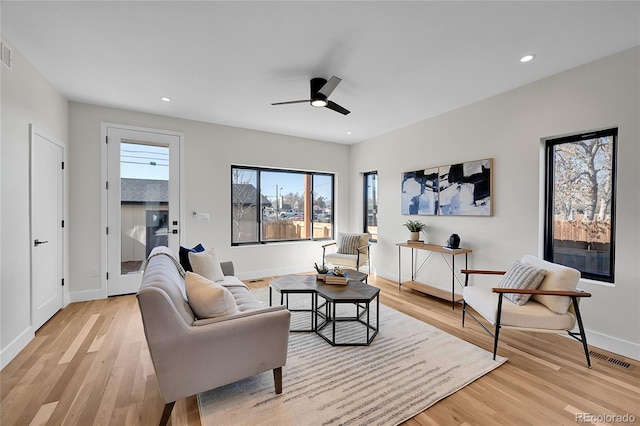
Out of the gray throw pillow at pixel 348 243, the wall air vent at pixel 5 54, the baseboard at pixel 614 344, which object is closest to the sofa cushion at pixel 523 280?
the baseboard at pixel 614 344

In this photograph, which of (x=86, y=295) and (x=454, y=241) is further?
(x=86, y=295)

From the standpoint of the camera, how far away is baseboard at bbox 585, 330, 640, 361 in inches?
94.7

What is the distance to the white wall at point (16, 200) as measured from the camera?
2312 millimetres

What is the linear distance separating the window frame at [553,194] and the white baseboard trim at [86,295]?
18.9 ft

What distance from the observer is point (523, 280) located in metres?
2.48

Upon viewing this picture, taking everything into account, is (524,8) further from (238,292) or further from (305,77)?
(238,292)

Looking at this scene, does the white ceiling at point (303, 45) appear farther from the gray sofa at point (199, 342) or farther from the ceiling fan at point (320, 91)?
the gray sofa at point (199, 342)

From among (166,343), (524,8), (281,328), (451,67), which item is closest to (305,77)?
(451,67)

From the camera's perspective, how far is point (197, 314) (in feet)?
6.03

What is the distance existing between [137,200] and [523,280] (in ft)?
16.1

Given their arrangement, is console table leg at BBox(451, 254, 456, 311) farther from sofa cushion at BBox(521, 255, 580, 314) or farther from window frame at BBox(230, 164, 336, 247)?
window frame at BBox(230, 164, 336, 247)

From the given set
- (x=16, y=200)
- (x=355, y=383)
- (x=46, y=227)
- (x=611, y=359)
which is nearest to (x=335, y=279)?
(x=355, y=383)

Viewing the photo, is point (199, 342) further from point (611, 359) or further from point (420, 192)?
point (420, 192)

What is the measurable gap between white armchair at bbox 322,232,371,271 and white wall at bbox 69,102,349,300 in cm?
74
